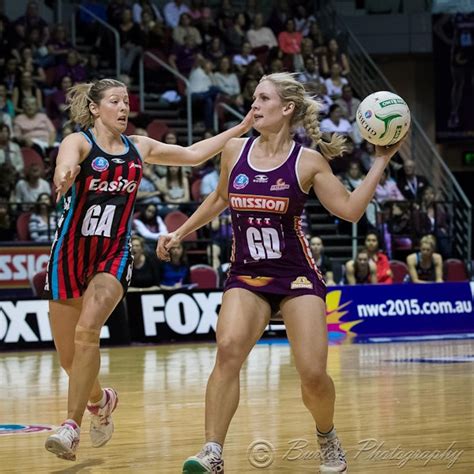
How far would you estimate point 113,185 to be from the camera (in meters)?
6.81

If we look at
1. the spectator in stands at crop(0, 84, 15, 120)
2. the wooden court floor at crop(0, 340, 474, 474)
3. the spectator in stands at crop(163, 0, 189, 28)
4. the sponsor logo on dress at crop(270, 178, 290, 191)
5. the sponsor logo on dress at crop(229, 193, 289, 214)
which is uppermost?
the spectator in stands at crop(163, 0, 189, 28)

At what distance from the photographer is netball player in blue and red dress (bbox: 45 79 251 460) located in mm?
6645

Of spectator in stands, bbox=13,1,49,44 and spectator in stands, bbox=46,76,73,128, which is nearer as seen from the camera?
spectator in stands, bbox=46,76,73,128

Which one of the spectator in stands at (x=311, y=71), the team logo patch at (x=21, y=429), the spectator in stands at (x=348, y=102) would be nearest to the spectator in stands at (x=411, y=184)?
the spectator in stands at (x=348, y=102)

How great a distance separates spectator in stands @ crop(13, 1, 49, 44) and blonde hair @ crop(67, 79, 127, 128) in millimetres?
12507

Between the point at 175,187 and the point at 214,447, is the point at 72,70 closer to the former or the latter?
the point at 175,187

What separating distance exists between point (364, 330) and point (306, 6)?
954 cm

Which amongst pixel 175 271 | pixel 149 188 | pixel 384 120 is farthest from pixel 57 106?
pixel 384 120

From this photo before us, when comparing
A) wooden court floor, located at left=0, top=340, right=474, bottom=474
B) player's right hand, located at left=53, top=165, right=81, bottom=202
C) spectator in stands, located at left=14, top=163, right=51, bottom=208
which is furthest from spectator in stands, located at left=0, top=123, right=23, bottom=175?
player's right hand, located at left=53, top=165, right=81, bottom=202

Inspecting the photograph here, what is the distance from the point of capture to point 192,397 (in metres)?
9.61

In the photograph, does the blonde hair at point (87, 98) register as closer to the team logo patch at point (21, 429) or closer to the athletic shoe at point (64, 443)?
the athletic shoe at point (64, 443)

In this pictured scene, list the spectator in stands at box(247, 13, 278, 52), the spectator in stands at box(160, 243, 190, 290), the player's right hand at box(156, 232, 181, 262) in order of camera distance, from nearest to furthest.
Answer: the player's right hand at box(156, 232, 181, 262) → the spectator in stands at box(160, 243, 190, 290) → the spectator in stands at box(247, 13, 278, 52)

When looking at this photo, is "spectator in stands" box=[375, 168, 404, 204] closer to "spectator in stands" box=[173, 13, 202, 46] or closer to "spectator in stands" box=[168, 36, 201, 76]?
"spectator in stands" box=[168, 36, 201, 76]

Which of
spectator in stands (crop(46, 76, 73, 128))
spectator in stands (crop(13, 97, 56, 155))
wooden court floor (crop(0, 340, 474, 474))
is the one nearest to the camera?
wooden court floor (crop(0, 340, 474, 474))
